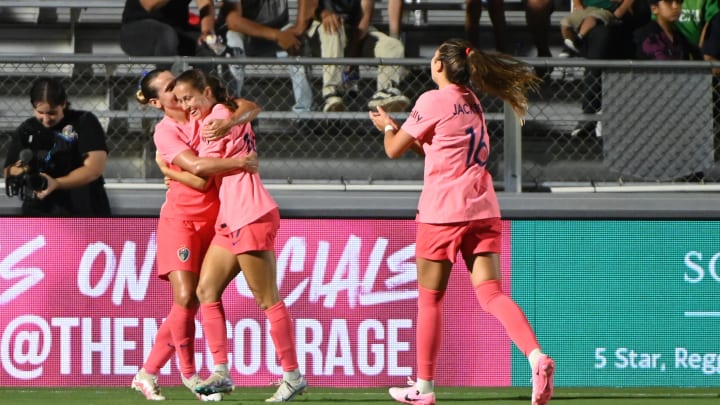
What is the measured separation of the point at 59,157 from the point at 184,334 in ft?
7.53

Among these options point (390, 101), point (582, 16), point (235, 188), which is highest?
point (582, 16)

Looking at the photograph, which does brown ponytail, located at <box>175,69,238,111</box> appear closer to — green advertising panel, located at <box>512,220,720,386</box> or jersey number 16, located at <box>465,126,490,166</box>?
jersey number 16, located at <box>465,126,490,166</box>

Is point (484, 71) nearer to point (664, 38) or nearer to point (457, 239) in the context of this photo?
point (457, 239)

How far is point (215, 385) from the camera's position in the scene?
7332 mm

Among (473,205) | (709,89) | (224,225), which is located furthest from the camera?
(709,89)

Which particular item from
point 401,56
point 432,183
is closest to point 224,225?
point 432,183

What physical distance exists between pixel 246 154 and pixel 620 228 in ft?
10.0

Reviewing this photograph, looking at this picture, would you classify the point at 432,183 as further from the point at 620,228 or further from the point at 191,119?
the point at 620,228

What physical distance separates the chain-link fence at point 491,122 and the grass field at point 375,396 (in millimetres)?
1769

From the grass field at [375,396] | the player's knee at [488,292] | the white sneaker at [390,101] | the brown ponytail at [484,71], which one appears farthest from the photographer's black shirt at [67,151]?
the player's knee at [488,292]

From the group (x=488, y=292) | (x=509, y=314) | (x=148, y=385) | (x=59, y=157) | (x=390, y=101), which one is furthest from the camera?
(x=390, y=101)

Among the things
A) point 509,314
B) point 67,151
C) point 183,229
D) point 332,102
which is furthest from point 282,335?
point 332,102

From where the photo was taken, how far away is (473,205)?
698 centimetres

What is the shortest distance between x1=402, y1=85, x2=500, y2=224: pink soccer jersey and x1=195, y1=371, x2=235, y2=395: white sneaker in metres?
1.43
